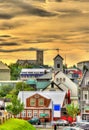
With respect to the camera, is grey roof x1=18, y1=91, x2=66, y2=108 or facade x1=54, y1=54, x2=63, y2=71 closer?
grey roof x1=18, y1=91, x2=66, y2=108

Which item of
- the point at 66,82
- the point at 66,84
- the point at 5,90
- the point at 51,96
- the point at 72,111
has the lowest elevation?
the point at 5,90

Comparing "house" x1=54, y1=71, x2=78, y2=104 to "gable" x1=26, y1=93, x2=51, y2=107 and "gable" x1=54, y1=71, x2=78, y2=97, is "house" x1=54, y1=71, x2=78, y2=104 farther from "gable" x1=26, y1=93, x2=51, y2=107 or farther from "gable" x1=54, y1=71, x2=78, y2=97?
"gable" x1=26, y1=93, x2=51, y2=107

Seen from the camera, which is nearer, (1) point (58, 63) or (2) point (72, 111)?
(2) point (72, 111)

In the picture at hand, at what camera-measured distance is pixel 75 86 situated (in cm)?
11300

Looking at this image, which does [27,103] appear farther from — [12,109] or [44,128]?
[44,128]

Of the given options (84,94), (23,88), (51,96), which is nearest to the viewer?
(84,94)

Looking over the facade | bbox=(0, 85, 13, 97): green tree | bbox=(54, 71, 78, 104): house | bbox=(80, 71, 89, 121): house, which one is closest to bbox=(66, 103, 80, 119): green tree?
bbox=(80, 71, 89, 121): house

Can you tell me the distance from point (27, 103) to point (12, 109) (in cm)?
962

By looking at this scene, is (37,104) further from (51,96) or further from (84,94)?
(84,94)

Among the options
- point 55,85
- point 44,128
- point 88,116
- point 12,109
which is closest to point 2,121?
point 44,128

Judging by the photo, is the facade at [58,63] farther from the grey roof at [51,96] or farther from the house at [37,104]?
the house at [37,104]

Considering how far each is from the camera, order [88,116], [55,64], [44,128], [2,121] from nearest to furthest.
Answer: [2,121], [44,128], [88,116], [55,64]

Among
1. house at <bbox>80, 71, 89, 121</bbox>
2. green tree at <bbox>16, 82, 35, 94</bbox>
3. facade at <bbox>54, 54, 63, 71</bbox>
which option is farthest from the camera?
facade at <bbox>54, 54, 63, 71</bbox>

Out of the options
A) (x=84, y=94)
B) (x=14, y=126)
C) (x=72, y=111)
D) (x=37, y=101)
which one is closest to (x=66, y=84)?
(x=37, y=101)
